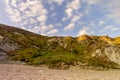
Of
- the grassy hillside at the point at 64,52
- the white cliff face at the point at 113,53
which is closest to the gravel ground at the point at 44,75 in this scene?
the grassy hillside at the point at 64,52

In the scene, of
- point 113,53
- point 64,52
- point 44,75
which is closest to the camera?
point 44,75

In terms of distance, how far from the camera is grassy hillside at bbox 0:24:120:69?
3206 inches

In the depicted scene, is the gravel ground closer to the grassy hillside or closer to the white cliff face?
the grassy hillside

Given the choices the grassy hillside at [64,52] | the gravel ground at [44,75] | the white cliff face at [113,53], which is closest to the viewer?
the gravel ground at [44,75]

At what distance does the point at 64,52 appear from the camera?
103 metres

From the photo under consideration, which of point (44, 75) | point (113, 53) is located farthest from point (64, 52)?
point (44, 75)

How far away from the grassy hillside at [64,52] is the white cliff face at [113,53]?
1.76 ft

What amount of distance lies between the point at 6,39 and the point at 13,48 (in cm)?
972

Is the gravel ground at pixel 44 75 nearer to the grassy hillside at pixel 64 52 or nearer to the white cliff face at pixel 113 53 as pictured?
the grassy hillside at pixel 64 52

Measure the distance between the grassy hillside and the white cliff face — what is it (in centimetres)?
54

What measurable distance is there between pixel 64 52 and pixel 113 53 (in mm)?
24467

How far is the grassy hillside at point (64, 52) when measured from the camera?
3206 inches

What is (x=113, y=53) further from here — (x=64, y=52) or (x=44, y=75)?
(x=44, y=75)

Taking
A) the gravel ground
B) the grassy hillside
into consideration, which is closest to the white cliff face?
the grassy hillside
